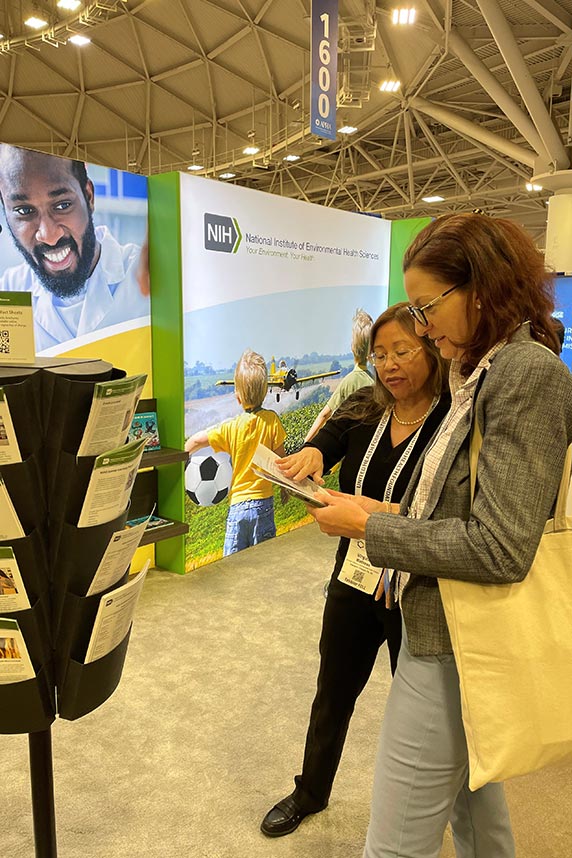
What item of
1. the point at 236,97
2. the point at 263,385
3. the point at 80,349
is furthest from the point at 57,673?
the point at 236,97

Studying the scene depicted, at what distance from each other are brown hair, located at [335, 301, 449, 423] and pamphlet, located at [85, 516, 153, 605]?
0.98 meters

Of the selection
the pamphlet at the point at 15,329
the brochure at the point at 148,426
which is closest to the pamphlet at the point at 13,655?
the pamphlet at the point at 15,329

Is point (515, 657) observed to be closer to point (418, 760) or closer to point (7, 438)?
point (418, 760)

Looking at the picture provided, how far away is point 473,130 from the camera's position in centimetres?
1162

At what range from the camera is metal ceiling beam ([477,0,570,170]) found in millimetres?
7916

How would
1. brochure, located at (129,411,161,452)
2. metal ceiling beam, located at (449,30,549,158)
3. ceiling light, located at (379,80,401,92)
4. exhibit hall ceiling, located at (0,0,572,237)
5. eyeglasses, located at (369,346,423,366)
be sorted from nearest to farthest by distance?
eyeglasses, located at (369,346,423,366)
brochure, located at (129,411,161,452)
metal ceiling beam, located at (449,30,549,158)
exhibit hall ceiling, located at (0,0,572,237)
ceiling light, located at (379,80,401,92)

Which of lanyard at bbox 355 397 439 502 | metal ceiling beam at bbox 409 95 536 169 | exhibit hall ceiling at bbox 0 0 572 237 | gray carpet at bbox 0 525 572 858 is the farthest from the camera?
metal ceiling beam at bbox 409 95 536 169

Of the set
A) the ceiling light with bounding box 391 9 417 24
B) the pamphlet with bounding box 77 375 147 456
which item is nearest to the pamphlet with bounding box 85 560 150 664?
the pamphlet with bounding box 77 375 147 456

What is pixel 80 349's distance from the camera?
387cm

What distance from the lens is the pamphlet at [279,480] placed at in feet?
4.76

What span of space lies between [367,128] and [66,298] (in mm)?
12917

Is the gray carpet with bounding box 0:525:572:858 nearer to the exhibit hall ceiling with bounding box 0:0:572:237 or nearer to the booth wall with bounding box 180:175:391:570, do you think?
the booth wall with bounding box 180:175:391:570

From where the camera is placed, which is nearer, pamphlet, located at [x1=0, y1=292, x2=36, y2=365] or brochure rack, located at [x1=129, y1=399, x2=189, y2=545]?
pamphlet, located at [x1=0, y1=292, x2=36, y2=365]

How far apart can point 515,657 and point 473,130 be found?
40.6 ft
